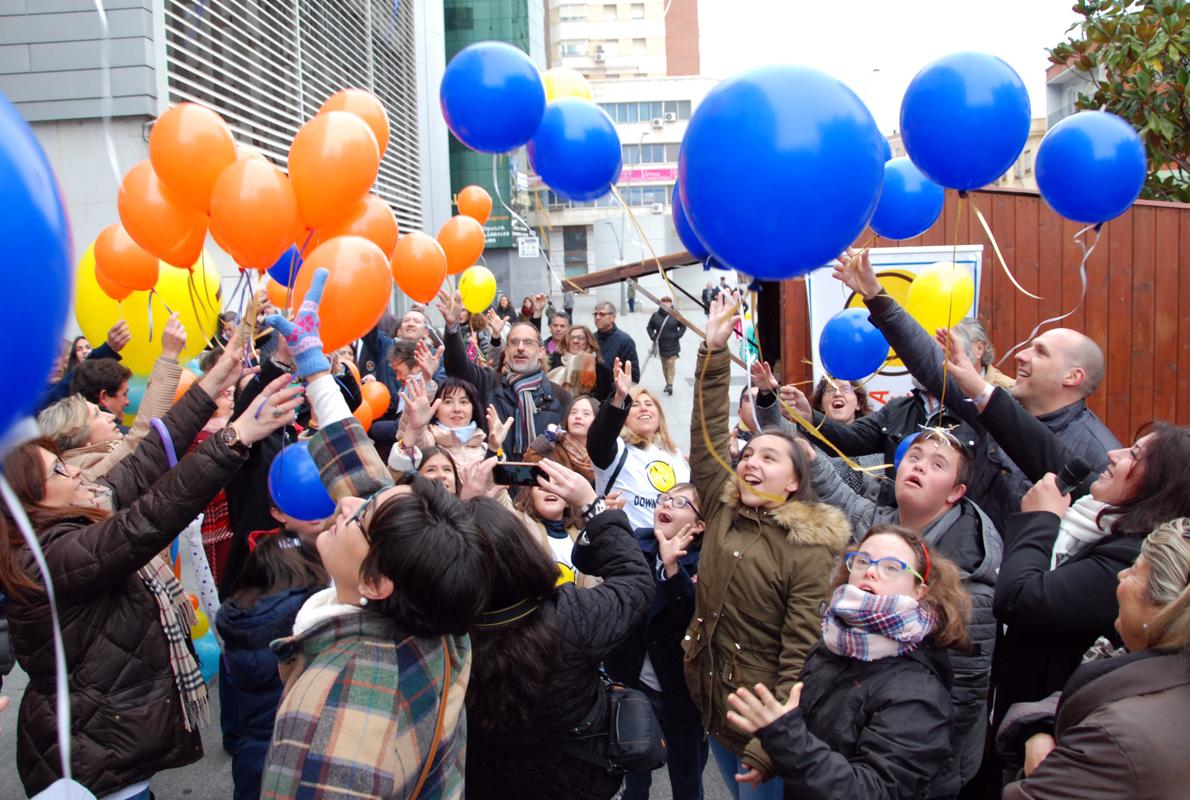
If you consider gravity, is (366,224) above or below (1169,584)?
above

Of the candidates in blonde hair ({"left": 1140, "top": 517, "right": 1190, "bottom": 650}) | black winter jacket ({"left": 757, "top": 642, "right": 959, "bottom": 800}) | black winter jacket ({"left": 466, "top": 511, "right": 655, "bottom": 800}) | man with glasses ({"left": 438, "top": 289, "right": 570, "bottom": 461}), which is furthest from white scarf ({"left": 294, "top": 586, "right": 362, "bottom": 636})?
man with glasses ({"left": 438, "top": 289, "right": 570, "bottom": 461})

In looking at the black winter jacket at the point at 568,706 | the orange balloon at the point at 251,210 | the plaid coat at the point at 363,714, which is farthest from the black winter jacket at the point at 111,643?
the orange balloon at the point at 251,210

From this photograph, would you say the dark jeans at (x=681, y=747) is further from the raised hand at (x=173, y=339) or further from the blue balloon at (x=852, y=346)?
the raised hand at (x=173, y=339)

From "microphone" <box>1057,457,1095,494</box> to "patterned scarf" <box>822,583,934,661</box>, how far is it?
786mm

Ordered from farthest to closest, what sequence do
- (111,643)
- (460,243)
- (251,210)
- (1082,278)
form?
(460,243), (1082,278), (251,210), (111,643)

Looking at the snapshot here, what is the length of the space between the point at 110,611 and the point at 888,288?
551 centimetres

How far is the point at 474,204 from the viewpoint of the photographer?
7.12m

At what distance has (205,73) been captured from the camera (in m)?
9.91

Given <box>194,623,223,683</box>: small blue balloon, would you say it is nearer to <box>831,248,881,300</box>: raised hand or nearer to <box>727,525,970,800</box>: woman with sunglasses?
<box>727,525,970,800</box>: woman with sunglasses

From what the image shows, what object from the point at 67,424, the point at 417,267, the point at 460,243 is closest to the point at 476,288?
the point at 460,243

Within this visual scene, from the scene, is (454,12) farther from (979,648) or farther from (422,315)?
(979,648)

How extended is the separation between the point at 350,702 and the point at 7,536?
1.26m

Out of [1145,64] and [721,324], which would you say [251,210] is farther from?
[1145,64]

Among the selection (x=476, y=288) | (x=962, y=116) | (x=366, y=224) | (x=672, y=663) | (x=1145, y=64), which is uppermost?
(x=1145, y=64)
